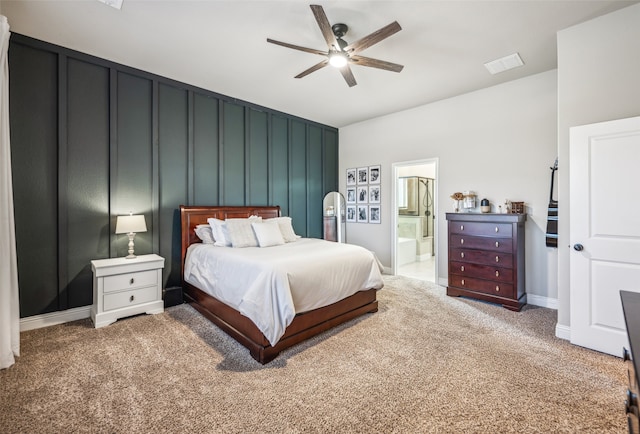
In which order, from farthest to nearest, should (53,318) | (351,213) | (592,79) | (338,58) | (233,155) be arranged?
(351,213)
(233,155)
(53,318)
(338,58)
(592,79)

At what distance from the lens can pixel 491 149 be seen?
416cm

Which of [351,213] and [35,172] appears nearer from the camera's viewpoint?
[35,172]

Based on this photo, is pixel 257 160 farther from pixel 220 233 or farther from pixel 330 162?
pixel 330 162

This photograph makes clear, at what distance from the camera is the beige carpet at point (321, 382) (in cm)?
172

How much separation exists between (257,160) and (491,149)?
11.9ft

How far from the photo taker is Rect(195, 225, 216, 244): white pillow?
155 inches

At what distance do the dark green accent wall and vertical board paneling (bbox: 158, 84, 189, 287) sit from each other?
13mm

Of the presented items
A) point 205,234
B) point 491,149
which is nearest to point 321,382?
point 205,234

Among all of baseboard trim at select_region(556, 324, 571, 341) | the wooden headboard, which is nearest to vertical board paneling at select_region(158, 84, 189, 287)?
the wooden headboard

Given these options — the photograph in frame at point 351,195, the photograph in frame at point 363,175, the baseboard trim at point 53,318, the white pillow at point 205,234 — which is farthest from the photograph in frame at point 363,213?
the baseboard trim at point 53,318

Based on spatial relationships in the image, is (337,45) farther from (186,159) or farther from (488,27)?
(186,159)

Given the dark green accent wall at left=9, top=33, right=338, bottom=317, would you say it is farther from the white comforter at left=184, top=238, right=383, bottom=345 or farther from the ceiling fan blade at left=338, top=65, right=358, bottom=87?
the ceiling fan blade at left=338, top=65, right=358, bottom=87

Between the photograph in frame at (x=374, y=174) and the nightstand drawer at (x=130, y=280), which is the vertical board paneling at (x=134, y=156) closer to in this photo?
the nightstand drawer at (x=130, y=280)

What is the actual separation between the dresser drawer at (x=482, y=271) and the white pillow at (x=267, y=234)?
250 cm
